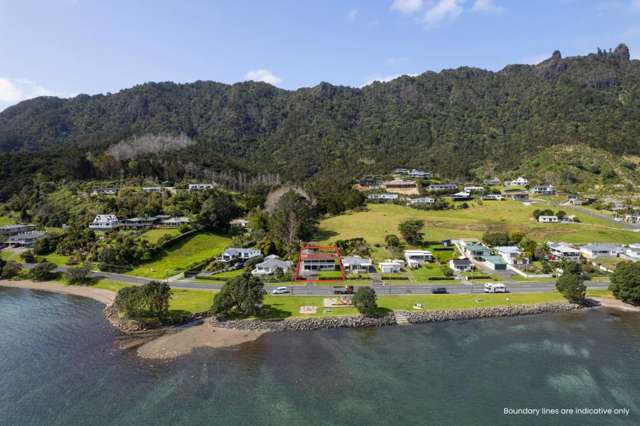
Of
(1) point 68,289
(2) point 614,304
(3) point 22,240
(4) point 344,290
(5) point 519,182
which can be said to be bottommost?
(1) point 68,289

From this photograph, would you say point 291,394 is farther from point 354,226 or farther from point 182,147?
point 182,147

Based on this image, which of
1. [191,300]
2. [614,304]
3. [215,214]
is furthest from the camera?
[215,214]

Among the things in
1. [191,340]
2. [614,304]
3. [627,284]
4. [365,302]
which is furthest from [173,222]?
[627,284]

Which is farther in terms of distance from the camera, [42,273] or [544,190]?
[544,190]

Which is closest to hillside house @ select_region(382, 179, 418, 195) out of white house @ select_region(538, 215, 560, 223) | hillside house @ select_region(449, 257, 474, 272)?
white house @ select_region(538, 215, 560, 223)

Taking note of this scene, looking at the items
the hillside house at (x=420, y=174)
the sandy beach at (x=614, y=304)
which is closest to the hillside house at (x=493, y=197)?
the hillside house at (x=420, y=174)

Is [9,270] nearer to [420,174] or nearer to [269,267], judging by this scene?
[269,267]
